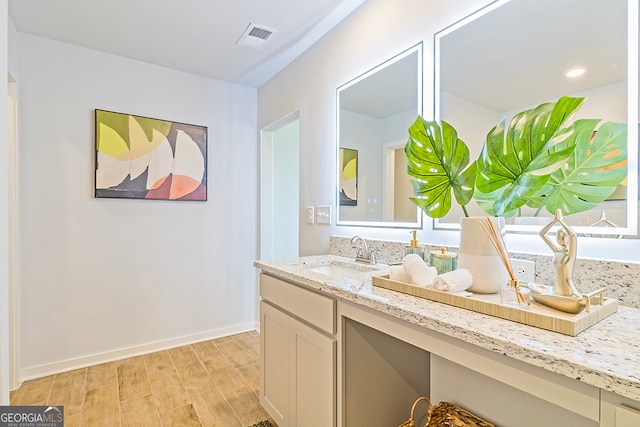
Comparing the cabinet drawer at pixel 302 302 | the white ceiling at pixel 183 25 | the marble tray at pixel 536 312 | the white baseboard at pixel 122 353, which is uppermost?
the white ceiling at pixel 183 25

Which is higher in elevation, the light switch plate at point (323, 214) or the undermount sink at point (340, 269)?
the light switch plate at point (323, 214)

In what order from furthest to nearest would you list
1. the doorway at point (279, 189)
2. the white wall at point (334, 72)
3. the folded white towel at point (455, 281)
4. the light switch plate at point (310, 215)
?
the doorway at point (279, 189), the light switch plate at point (310, 215), the white wall at point (334, 72), the folded white towel at point (455, 281)

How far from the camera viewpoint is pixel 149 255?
8.61ft

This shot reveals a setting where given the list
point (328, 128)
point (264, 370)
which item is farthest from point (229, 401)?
point (328, 128)

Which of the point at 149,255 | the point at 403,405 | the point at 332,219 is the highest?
the point at 332,219

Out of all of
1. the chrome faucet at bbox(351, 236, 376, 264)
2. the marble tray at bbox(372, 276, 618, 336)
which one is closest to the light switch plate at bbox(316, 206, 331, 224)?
the chrome faucet at bbox(351, 236, 376, 264)

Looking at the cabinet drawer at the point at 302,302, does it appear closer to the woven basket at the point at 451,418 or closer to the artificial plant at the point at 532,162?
the woven basket at the point at 451,418

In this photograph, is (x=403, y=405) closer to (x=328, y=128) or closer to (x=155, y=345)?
(x=328, y=128)

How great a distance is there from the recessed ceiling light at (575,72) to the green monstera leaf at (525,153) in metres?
0.24

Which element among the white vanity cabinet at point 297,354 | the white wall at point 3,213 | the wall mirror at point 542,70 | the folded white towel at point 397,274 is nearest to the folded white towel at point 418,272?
the folded white towel at point 397,274

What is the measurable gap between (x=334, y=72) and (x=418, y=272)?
161cm

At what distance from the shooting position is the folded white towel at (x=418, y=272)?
101 cm

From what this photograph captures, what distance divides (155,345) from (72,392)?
2.14 feet

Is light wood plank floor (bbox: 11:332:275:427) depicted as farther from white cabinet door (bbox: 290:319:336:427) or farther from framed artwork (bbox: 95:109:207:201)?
framed artwork (bbox: 95:109:207:201)
